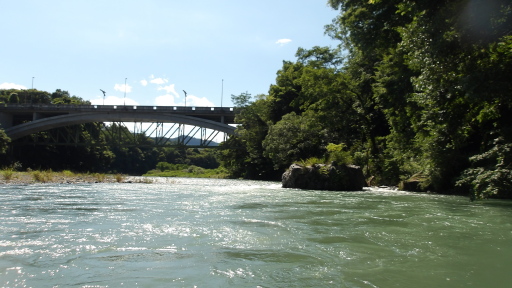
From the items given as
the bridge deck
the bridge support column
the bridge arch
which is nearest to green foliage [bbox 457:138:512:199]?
the bridge arch

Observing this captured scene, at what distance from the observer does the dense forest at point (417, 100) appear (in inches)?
373

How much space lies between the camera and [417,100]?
12.6 m

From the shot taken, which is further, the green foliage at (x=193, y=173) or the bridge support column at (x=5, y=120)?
the green foliage at (x=193, y=173)

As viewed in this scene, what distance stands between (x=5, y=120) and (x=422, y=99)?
182ft

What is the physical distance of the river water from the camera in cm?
348

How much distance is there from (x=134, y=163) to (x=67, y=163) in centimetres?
2849

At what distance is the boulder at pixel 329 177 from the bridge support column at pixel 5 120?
48.3m

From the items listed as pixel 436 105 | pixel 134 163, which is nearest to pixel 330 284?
pixel 436 105

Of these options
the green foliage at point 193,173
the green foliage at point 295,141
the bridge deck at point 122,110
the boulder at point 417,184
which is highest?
the bridge deck at point 122,110

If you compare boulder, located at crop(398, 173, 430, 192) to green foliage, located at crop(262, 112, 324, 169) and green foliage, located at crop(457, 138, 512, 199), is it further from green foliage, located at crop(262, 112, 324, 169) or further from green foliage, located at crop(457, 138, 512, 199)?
green foliage, located at crop(262, 112, 324, 169)

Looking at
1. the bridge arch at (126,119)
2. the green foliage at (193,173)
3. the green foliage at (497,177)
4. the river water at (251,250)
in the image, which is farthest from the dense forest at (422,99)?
the green foliage at (193,173)

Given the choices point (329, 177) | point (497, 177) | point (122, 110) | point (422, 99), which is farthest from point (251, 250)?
A: point (122, 110)

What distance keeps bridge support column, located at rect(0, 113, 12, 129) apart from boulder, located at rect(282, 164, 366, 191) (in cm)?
4828

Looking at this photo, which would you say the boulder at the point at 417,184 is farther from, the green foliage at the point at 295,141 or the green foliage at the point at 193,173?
the green foliage at the point at 193,173
